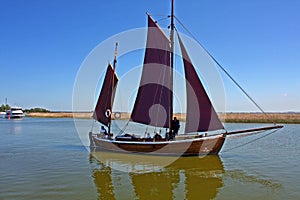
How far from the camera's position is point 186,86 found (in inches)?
754

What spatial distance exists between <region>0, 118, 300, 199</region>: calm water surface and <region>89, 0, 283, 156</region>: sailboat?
0.85 meters

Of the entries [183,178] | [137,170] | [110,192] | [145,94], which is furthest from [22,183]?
[145,94]

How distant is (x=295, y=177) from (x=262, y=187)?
267 centimetres

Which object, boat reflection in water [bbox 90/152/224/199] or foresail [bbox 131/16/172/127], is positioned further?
foresail [bbox 131/16/172/127]

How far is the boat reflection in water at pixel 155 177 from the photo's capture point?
1142cm

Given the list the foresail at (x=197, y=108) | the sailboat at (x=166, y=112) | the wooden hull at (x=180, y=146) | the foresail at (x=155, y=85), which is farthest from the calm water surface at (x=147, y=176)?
the foresail at (x=155, y=85)

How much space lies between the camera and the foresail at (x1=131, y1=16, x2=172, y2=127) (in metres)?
19.8

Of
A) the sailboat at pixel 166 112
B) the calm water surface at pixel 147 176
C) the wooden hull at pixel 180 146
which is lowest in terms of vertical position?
the calm water surface at pixel 147 176

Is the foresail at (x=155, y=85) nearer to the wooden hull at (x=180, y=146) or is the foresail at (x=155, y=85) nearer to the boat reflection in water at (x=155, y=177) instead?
the wooden hull at (x=180, y=146)

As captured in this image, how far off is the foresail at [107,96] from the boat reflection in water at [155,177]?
4.81 m

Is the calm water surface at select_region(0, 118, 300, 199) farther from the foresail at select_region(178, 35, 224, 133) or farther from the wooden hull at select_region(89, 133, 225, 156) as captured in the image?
the foresail at select_region(178, 35, 224, 133)

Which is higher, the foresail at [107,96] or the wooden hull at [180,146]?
the foresail at [107,96]

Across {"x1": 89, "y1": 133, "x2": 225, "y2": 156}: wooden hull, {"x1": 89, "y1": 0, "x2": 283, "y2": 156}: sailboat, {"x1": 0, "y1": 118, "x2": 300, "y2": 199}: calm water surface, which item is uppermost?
{"x1": 89, "y1": 0, "x2": 283, "y2": 156}: sailboat

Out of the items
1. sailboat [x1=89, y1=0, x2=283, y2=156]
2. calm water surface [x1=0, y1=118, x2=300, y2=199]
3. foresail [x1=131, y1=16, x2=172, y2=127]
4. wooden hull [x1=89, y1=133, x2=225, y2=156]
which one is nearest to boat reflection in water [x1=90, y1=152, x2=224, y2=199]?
calm water surface [x1=0, y1=118, x2=300, y2=199]
